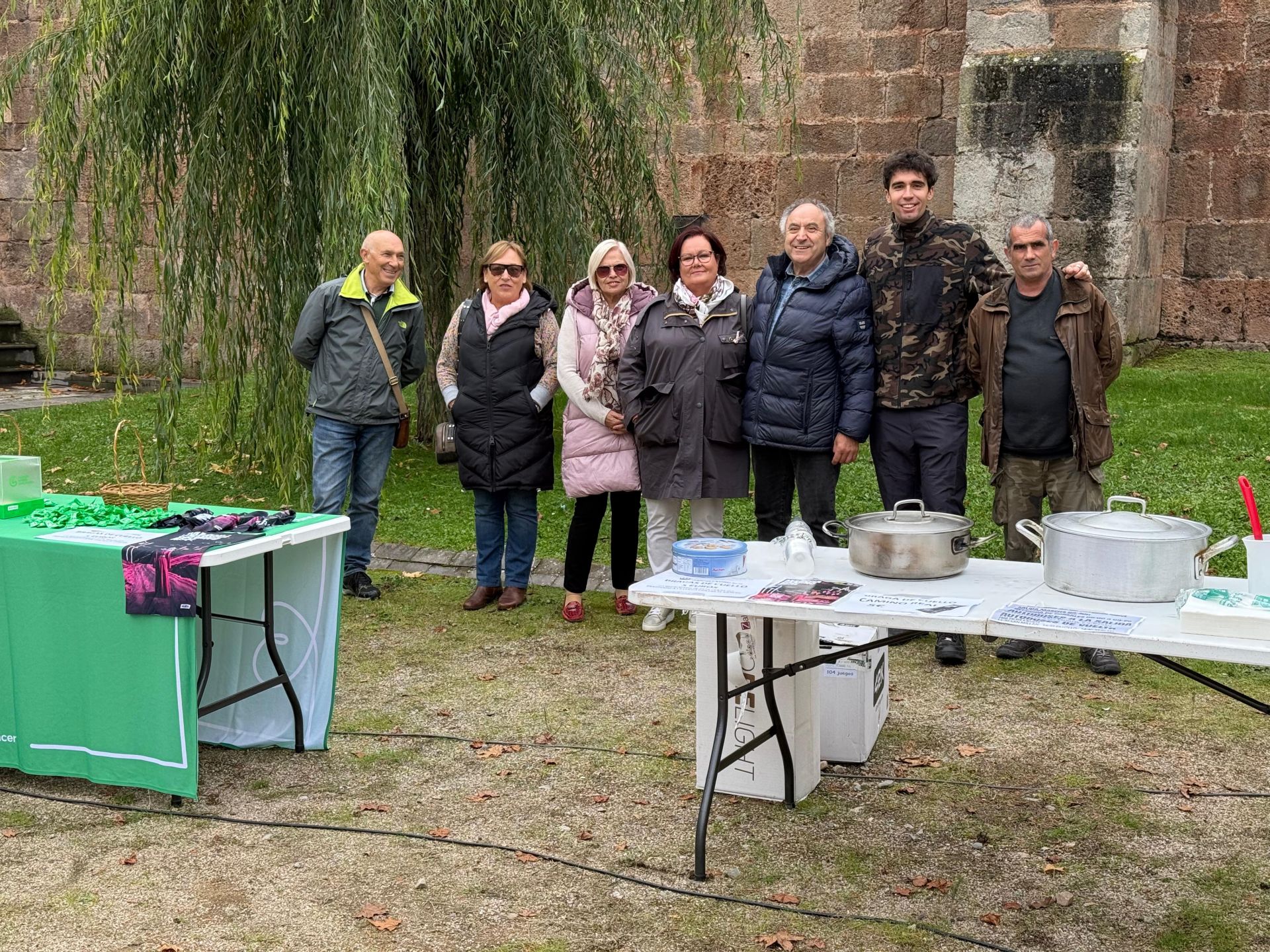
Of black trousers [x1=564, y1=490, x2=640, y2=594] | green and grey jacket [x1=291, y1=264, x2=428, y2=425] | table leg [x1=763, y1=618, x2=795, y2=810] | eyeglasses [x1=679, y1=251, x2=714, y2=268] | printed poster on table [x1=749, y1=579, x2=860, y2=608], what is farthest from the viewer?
green and grey jacket [x1=291, y1=264, x2=428, y2=425]

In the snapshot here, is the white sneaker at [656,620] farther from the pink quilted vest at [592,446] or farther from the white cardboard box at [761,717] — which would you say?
the white cardboard box at [761,717]

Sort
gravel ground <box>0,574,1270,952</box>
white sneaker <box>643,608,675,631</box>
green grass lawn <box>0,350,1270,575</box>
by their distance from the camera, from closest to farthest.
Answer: gravel ground <box>0,574,1270,952</box>, white sneaker <box>643,608,675,631</box>, green grass lawn <box>0,350,1270,575</box>

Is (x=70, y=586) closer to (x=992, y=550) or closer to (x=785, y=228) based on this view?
(x=785, y=228)

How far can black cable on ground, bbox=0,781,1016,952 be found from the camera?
11.6ft

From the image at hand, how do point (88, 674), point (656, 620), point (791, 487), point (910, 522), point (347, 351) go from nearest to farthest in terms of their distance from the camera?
point (910, 522)
point (88, 674)
point (791, 487)
point (656, 620)
point (347, 351)

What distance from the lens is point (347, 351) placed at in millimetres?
6512

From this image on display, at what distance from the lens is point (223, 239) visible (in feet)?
26.8

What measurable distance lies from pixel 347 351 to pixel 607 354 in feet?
4.17

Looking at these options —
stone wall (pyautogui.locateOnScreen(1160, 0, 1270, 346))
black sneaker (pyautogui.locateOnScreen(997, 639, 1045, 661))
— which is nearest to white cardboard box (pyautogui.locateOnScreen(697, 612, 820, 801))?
black sneaker (pyautogui.locateOnScreen(997, 639, 1045, 661))

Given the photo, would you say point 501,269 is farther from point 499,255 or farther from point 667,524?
point 667,524

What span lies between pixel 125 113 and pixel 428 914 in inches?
225

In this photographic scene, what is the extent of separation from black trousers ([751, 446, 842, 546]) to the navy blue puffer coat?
4.2 inches

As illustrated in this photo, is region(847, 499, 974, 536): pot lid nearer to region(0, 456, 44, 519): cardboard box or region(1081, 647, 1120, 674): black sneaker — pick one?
region(1081, 647, 1120, 674): black sneaker

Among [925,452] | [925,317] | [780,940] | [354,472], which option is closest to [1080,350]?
[925,317]
